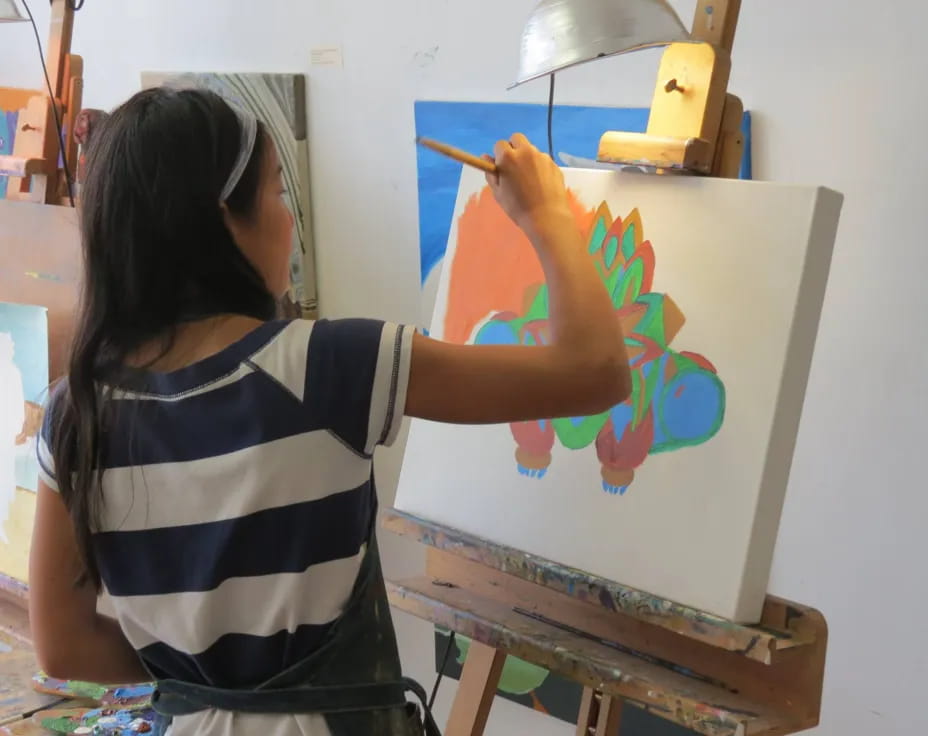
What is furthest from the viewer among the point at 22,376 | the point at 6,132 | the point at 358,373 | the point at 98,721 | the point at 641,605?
the point at 6,132

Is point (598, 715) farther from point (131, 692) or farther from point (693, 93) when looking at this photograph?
point (131, 692)

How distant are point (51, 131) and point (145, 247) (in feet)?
3.48

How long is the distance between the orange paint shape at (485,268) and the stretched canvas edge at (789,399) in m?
0.34

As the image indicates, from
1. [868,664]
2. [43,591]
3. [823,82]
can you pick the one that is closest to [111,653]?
[43,591]

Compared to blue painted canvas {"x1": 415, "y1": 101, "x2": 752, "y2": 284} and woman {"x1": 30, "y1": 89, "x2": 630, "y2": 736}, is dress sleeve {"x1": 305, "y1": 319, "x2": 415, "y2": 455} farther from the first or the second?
blue painted canvas {"x1": 415, "y1": 101, "x2": 752, "y2": 284}

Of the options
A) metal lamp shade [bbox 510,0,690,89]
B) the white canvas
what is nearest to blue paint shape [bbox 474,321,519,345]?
the white canvas

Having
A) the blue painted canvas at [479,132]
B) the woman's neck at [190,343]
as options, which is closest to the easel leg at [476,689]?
the woman's neck at [190,343]

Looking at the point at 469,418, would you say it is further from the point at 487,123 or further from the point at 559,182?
the point at 487,123

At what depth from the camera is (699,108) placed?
A: 120cm

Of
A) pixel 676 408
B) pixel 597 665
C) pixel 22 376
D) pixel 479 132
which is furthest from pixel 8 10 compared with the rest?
pixel 597 665

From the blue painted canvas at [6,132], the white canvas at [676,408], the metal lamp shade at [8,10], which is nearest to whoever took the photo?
the white canvas at [676,408]

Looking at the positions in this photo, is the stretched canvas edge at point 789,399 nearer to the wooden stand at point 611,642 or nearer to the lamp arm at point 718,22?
the wooden stand at point 611,642

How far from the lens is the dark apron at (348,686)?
102 centimetres

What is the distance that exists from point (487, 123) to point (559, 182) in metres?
0.71
